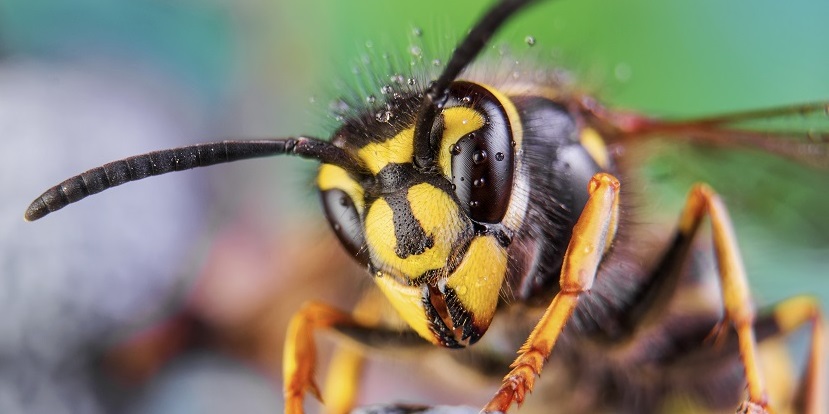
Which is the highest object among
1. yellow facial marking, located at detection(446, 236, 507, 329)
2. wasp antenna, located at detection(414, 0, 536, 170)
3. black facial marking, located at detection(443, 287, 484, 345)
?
wasp antenna, located at detection(414, 0, 536, 170)

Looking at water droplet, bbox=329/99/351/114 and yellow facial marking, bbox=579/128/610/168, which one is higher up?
water droplet, bbox=329/99/351/114

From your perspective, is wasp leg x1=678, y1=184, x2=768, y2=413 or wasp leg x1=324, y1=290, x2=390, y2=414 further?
wasp leg x1=324, y1=290, x2=390, y2=414

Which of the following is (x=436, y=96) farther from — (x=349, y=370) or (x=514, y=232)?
(x=349, y=370)

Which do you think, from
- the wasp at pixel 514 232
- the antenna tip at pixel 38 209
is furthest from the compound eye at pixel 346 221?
the antenna tip at pixel 38 209

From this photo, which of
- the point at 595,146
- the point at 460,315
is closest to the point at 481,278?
the point at 460,315

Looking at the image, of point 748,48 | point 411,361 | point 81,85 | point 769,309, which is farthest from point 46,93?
point 748,48

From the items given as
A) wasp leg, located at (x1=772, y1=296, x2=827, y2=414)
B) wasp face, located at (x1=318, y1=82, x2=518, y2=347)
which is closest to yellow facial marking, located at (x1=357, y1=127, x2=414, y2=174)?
wasp face, located at (x1=318, y1=82, x2=518, y2=347)

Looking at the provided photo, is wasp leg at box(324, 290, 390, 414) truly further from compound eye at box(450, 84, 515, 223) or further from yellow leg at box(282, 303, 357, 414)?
compound eye at box(450, 84, 515, 223)
